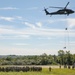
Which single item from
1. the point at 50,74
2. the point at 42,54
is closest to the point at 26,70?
the point at 50,74

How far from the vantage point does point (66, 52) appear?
353 feet

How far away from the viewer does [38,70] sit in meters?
64.1

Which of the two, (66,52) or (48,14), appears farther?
(66,52)

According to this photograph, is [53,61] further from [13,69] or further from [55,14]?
[55,14]

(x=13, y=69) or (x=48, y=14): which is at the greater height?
(x=48, y=14)

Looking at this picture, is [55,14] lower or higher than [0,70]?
higher

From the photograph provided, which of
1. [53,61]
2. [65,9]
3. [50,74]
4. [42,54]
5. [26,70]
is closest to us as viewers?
[65,9]

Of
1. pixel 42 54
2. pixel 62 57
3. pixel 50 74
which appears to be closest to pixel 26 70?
pixel 50 74

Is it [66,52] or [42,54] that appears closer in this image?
[66,52]

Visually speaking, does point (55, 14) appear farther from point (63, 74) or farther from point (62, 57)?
point (62, 57)

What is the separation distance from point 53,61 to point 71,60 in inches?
407

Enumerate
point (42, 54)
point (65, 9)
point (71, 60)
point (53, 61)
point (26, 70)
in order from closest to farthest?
point (65, 9) → point (26, 70) → point (71, 60) → point (53, 61) → point (42, 54)

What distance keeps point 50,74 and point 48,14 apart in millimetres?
11408

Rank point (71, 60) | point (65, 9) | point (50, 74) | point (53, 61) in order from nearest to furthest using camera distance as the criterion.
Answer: point (65, 9) → point (50, 74) → point (71, 60) → point (53, 61)
